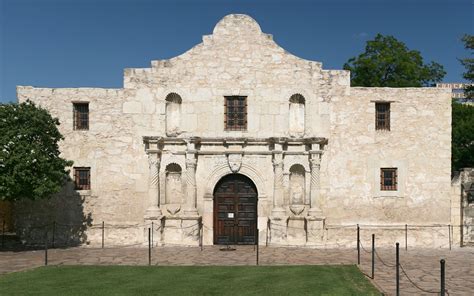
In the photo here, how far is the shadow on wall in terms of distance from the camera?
1866 cm

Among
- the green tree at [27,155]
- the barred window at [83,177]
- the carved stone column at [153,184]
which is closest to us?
the green tree at [27,155]

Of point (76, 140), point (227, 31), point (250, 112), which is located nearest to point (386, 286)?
point (250, 112)

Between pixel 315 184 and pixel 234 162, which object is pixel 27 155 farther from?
pixel 315 184

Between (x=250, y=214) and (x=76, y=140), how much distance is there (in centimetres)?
778

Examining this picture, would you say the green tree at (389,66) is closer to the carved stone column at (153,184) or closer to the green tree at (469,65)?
the green tree at (469,65)

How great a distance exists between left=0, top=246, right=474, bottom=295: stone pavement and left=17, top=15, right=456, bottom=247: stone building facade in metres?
1.41

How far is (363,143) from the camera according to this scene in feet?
61.0

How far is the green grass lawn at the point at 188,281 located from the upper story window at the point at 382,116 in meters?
7.60

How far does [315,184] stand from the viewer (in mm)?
18266

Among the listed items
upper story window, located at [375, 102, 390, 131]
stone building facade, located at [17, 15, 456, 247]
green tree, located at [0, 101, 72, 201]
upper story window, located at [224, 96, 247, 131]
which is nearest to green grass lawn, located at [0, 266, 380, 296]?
green tree, located at [0, 101, 72, 201]

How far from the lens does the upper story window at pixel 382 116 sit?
1886 cm

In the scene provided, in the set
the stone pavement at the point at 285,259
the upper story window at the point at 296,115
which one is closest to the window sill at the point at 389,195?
the stone pavement at the point at 285,259

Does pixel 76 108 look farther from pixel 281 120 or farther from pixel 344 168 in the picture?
pixel 344 168

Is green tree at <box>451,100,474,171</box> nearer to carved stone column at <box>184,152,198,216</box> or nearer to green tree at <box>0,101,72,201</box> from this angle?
carved stone column at <box>184,152,198,216</box>
